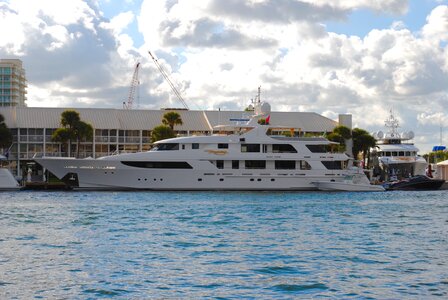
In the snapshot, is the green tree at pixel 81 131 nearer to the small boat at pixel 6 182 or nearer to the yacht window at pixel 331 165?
the small boat at pixel 6 182

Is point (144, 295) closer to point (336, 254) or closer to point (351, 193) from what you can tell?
point (336, 254)

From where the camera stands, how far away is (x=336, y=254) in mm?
20875

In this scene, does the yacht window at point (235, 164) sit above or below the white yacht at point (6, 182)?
above

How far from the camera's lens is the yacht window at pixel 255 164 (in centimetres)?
6038

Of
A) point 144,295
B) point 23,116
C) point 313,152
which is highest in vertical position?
point 23,116

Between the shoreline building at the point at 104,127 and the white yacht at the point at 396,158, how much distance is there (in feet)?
27.1

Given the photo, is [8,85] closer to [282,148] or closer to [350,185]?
[282,148]

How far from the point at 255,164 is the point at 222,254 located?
39737 mm

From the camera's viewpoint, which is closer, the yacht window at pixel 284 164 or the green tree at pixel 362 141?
the yacht window at pixel 284 164

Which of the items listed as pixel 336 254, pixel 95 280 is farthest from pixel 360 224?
pixel 95 280

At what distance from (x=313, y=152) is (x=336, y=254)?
4039 cm

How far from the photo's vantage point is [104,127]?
89188mm

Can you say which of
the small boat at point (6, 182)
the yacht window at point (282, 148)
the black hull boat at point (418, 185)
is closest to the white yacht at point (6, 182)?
the small boat at point (6, 182)

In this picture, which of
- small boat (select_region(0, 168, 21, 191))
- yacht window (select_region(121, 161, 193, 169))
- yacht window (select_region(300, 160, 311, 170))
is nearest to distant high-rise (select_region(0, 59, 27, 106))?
small boat (select_region(0, 168, 21, 191))
